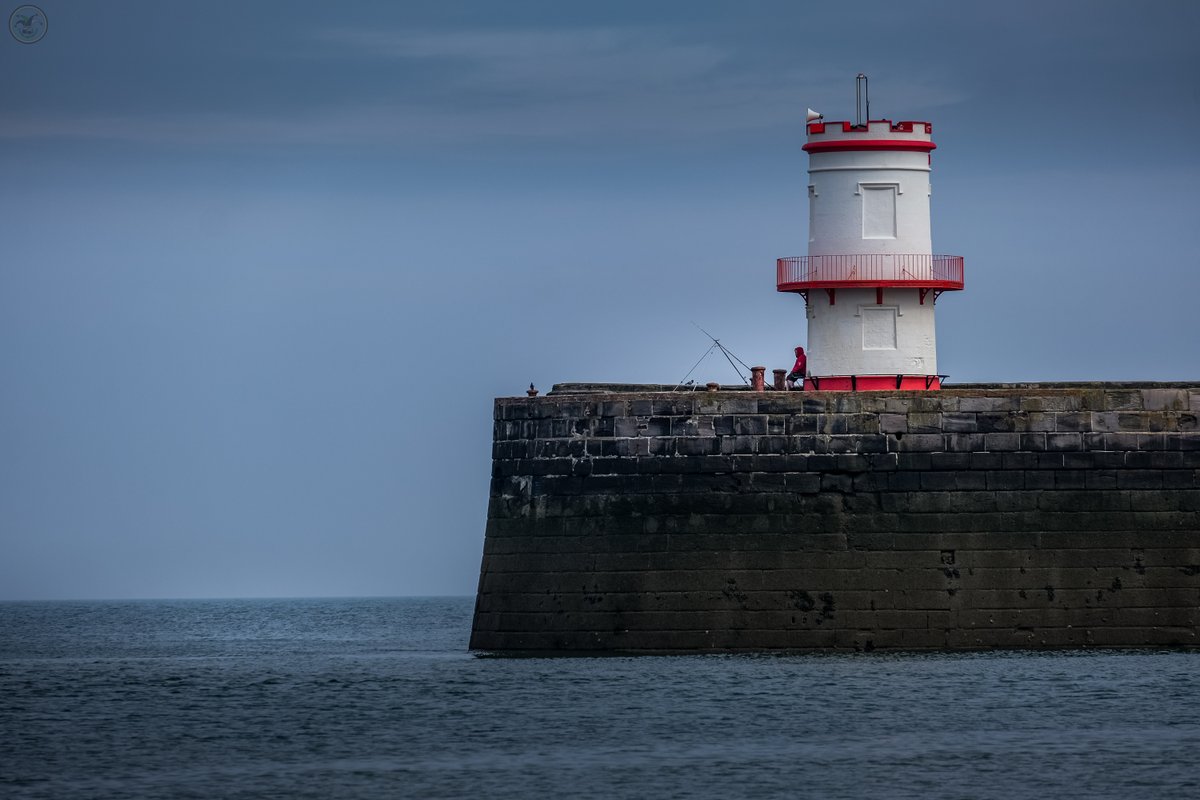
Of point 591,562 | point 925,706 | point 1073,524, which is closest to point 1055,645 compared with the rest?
point 1073,524

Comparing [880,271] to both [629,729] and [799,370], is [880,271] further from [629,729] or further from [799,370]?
[629,729]

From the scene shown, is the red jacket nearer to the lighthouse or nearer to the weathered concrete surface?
the lighthouse

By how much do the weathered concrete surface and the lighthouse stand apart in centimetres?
346

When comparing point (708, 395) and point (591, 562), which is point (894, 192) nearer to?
point (708, 395)

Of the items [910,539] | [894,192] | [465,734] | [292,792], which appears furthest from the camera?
[894,192]

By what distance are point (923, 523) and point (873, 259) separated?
5.79 metres

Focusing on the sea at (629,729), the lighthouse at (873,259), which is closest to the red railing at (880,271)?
the lighthouse at (873,259)

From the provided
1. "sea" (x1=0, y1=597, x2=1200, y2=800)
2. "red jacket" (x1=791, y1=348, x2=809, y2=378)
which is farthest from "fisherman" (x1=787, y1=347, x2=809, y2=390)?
"sea" (x1=0, y1=597, x2=1200, y2=800)

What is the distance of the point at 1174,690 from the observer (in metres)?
35.8

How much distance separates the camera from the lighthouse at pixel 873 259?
42.0 meters

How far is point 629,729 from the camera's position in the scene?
33281 mm

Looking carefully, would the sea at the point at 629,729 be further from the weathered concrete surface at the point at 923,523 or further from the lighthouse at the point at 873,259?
the lighthouse at the point at 873,259

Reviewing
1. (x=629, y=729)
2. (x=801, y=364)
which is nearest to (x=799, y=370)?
(x=801, y=364)

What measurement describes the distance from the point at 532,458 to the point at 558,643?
124 inches
